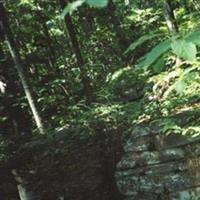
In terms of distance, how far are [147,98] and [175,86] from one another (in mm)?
8240

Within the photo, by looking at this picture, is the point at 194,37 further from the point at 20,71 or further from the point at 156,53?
the point at 20,71

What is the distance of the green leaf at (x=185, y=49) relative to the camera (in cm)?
119

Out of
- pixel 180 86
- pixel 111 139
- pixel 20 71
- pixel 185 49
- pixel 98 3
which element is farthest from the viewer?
pixel 20 71

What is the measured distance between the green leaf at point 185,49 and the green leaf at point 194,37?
0.06 ft

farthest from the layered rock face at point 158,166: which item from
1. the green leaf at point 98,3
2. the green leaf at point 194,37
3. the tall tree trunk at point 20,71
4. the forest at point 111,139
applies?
the green leaf at point 98,3

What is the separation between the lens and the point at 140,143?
878cm

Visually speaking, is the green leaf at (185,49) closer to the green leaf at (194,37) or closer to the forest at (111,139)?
the green leaf at (194,37)

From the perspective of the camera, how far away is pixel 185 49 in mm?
Answer: 1193

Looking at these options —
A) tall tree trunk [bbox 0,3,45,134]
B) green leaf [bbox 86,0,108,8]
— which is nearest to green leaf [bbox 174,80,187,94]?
green leaf [bbox 86,0,108,8]

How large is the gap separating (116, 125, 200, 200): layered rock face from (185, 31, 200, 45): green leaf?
22.6 ft

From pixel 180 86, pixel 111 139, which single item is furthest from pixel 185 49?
pixel 111 139

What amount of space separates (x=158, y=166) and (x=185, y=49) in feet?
24.7

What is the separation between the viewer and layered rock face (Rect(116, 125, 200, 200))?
7.97 meters

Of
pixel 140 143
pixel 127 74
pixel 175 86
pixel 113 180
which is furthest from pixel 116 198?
pixel 175 86
